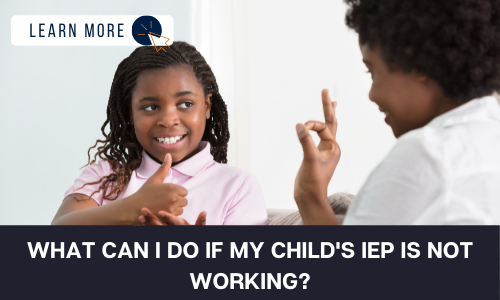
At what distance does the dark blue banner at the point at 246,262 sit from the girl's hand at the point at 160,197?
0.40 ft

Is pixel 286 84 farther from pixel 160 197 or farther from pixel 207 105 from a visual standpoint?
pixel 160 197

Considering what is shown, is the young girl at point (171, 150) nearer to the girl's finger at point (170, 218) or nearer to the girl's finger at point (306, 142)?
the girl's finger at point (170, 218)

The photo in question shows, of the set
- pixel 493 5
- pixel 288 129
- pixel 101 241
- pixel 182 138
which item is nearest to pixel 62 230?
pixel 101 241

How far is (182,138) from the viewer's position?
1.27 metres

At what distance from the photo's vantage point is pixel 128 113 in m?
1.39

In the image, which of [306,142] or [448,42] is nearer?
[448,42]

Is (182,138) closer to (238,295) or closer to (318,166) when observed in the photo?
(318,166)

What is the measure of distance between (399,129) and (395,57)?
125 millimetres

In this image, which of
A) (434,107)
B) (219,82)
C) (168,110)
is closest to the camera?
(434,107)

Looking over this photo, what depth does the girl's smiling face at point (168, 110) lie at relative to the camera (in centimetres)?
122

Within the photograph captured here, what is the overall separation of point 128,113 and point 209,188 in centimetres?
35

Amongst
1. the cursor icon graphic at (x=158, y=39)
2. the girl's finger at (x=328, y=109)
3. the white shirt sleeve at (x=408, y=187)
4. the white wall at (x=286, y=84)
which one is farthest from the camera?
the white wall at (x=286, y=84)

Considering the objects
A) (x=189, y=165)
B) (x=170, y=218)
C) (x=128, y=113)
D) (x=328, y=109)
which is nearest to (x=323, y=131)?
(x=328, y=109)

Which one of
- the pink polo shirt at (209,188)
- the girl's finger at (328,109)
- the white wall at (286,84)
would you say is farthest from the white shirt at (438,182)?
the white wall at (286,84)
